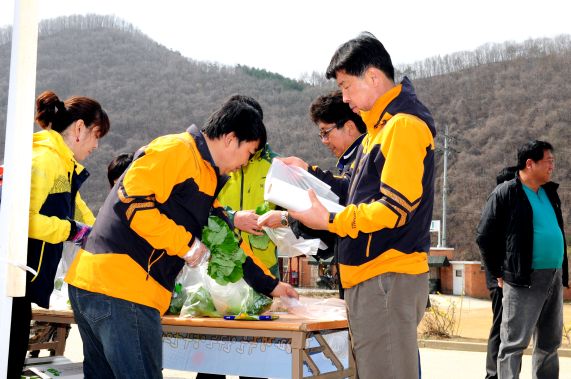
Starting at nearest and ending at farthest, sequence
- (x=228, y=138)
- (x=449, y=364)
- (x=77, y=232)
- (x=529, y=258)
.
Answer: (x=228, y=138) → (x=77, y=232) → (x=529, y=258) → (x=449, y=364)

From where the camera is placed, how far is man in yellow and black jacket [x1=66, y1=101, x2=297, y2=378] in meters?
2.93

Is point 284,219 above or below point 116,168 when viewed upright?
below

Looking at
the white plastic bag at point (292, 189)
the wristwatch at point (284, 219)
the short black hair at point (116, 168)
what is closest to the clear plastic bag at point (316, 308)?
the wristwatch at point (284, 219)

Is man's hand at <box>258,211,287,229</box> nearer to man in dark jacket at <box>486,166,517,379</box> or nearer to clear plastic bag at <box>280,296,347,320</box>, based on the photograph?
clear plastic bag at <box>280,296,347,320</box>

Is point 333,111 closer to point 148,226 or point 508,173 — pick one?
point 148,226

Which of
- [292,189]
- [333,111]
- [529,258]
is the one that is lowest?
[529,258]

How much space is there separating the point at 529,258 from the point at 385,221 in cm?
339

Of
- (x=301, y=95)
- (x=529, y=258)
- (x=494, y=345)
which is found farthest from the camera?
(x=301, y=95)

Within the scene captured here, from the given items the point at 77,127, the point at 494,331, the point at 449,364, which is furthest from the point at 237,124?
the point at 449,364

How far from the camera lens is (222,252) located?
142 inches

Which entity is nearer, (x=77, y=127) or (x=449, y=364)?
(x=77, y=127)

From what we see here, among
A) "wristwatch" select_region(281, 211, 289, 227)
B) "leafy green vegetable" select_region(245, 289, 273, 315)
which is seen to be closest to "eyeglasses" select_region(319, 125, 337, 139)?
"wristwatch" select_region(281, 211, 289, 227)

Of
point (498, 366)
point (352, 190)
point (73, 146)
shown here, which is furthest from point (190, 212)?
point (498, 366)

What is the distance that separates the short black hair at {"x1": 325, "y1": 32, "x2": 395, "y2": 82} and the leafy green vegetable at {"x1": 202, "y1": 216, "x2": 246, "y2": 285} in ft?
3.15
